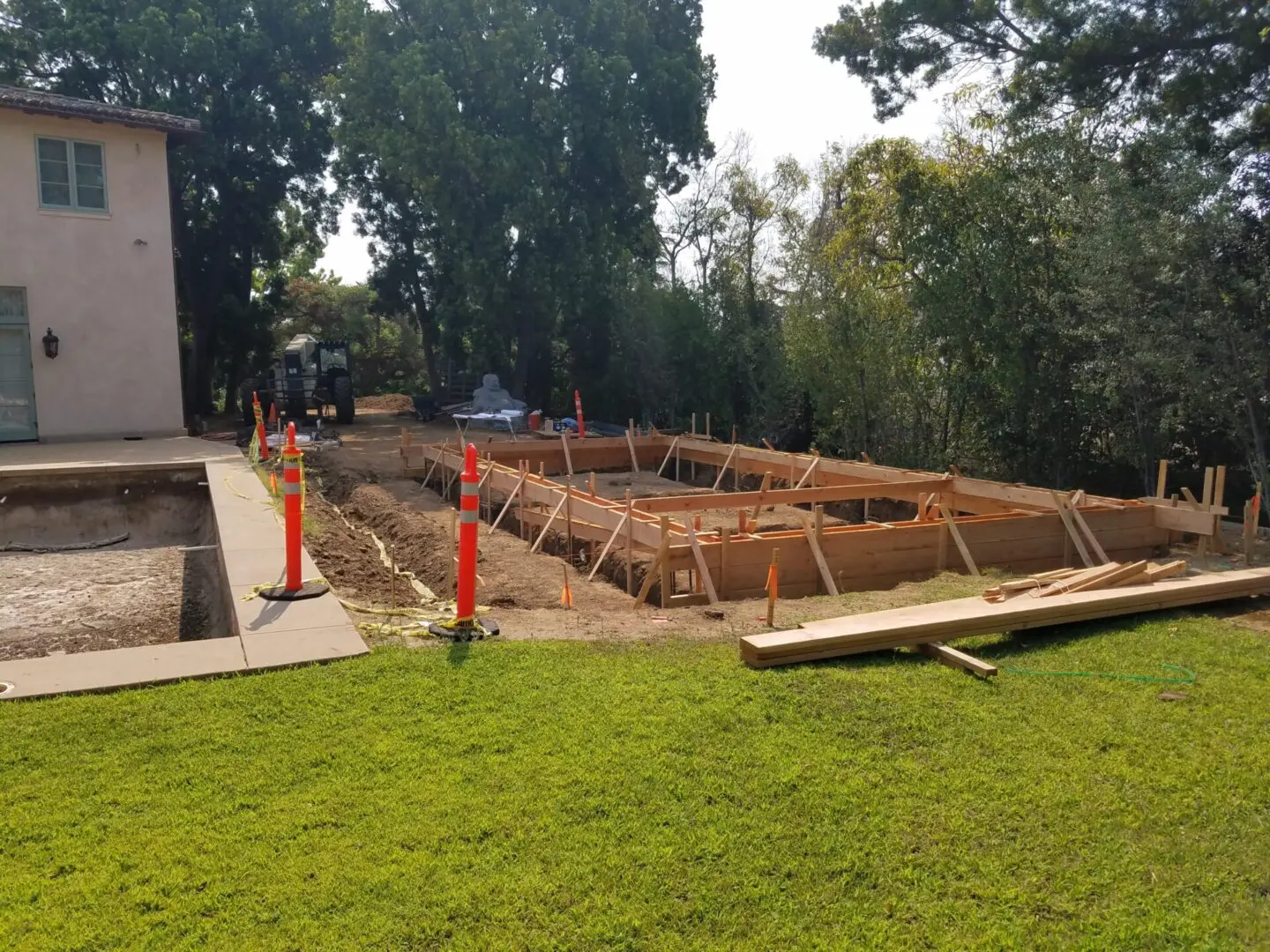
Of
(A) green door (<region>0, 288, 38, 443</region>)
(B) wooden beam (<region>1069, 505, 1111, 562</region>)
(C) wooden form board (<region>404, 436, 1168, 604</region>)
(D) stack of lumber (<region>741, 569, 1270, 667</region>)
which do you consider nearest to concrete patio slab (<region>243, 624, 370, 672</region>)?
(D) stack of lumber (<region>741, 569, 1270, 667</region>)

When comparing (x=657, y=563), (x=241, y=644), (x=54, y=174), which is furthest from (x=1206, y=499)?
(x=54, y=174)

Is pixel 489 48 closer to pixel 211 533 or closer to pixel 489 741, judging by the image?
pixel 211 533

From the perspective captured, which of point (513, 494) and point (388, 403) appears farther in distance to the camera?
point (388, 403)

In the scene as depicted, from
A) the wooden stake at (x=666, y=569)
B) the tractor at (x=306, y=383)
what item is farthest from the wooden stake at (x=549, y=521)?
the tractor at (x=306, y=383)

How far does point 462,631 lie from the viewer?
557cm

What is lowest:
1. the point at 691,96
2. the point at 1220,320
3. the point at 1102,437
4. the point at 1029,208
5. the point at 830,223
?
the point at 1102,437

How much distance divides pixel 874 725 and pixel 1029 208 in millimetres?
11667

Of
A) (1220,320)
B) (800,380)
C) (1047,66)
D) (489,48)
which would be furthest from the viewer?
(489,48)

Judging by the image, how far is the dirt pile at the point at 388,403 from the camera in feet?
104

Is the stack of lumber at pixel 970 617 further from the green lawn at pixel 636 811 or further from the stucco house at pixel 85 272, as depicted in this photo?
the stucco house at pixel 85 272

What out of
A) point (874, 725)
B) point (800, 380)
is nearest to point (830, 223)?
point (800, 380)

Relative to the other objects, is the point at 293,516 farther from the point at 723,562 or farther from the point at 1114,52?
the point at 1114,52

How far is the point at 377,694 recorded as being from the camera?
15.1 ft

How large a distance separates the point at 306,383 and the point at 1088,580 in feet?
70.6
